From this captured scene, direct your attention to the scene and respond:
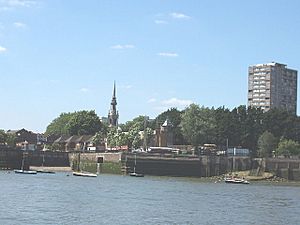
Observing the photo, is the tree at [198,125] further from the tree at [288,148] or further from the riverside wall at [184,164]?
the riverside wall at [184,164]

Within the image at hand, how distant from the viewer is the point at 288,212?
70.8m

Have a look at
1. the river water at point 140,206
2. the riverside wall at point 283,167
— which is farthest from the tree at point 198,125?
the river water at point 140,206

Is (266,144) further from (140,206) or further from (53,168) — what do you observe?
(140,206)

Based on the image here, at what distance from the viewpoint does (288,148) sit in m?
172

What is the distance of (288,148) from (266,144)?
20.5 feet

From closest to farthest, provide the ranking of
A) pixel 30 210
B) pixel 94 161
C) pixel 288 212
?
1. pixel 30 210
2. pixel 288 212
3. pixel 94 161

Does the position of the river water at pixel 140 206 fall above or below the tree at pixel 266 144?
below

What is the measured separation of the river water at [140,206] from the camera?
59.3 metres

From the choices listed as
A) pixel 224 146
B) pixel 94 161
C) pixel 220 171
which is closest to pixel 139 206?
pixel 220 171

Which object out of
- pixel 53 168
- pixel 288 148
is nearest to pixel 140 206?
pixel 53 168

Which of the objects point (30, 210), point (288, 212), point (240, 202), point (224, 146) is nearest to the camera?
point (30, 210)

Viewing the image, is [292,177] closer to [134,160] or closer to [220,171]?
[220,171]

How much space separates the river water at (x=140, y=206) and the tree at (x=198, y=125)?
82.7 meters

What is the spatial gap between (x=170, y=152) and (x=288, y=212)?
315ft
